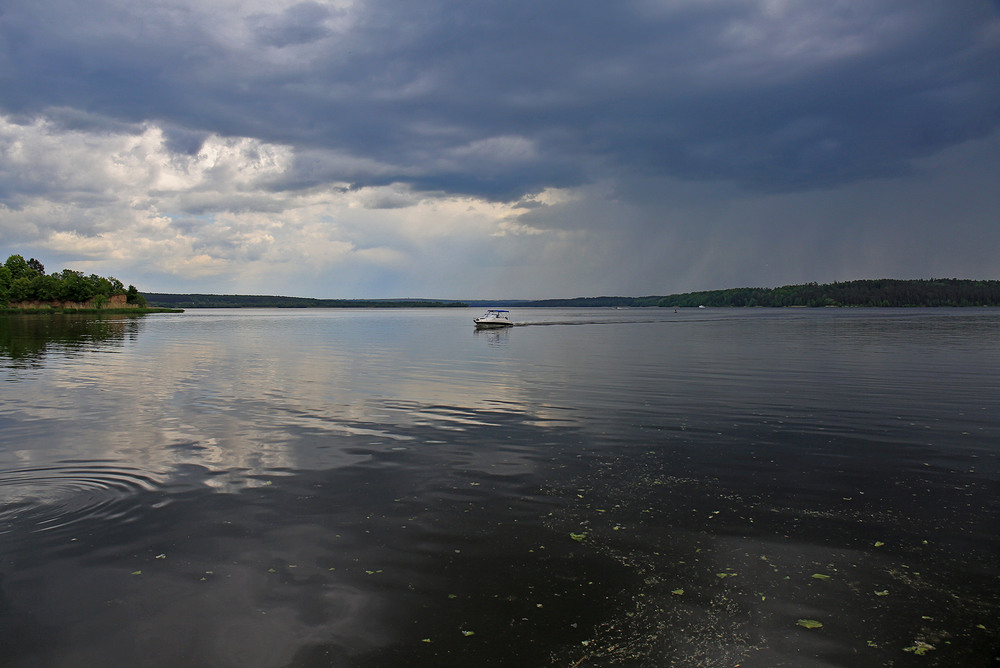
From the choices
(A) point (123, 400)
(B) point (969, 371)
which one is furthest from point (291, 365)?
(B) point (969, 371)

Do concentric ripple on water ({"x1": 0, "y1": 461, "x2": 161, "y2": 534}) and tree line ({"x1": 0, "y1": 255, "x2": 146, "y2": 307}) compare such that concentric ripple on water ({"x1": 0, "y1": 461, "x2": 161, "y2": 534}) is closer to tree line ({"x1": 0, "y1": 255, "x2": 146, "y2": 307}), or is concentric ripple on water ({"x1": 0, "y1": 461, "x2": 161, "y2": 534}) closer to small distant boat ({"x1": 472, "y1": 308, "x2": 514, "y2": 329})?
small distant boat ({"x1": 472, "y1": 308, "x2": 514, "y2": 329})

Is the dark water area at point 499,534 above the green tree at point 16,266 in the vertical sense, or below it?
below

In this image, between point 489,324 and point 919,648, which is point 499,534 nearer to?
point 919,648

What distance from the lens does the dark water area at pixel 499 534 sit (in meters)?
7.68

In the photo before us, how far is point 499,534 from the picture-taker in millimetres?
11039

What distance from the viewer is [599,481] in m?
14.3

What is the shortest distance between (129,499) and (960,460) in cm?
2089

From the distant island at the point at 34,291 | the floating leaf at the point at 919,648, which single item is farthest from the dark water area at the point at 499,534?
the distant island at the point at 34,291

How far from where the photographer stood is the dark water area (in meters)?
7.68

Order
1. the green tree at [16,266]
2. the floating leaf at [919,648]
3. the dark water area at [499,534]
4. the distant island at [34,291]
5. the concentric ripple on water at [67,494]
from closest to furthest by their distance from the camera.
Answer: the floating leaf at [919,648] < the dark water area at [499,534] < the concentric ripple on water at [67,494] < the distant island at [34,291] < the green tree at [16,266]

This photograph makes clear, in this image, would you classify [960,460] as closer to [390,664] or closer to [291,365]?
[390,664]

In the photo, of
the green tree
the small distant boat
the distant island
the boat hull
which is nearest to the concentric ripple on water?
the small distant boat

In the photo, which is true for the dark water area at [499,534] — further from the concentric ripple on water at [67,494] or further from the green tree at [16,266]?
the green tree at [16,266]

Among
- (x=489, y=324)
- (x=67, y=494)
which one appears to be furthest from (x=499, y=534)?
(x=489, y=324)
